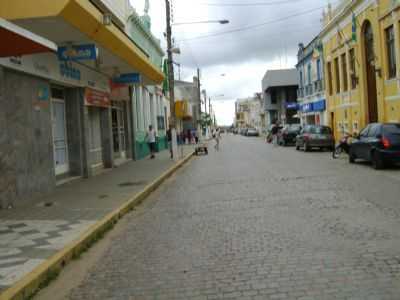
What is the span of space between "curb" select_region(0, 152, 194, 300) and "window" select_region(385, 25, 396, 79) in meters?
16.7

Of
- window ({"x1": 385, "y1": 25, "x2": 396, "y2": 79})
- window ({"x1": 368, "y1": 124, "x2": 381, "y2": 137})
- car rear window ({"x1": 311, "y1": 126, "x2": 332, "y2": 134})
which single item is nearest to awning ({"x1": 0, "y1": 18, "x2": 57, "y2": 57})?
window ({"x1": 368, "y1": 124, "x2": 381, "y2": 137})

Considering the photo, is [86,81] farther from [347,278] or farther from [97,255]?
[347,278]

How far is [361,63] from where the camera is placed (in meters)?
27.2

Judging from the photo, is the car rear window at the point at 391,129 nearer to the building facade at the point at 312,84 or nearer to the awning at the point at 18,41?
the awning at the point at 18,41

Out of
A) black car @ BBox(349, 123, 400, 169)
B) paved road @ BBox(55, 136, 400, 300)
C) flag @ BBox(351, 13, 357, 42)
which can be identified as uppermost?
flag @ BBox(351, 13, 357, 42)

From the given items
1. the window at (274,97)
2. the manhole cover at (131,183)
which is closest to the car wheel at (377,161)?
the manhole cover at (131,183)

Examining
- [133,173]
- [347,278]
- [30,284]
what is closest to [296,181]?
[133,173]

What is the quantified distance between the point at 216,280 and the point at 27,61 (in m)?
8.43

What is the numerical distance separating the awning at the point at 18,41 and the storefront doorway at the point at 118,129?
14.7 meters

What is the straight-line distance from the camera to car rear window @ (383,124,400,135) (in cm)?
1567

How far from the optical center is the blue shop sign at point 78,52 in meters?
12.7

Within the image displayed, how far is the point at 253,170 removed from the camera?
57.8 feet

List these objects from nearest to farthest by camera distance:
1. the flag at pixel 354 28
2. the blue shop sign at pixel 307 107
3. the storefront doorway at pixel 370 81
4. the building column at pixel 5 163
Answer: the building column at pixel 5 163 < the storefront doorway at pixel 370 81 < the flag at pixel 354 28 < the blue shop sign at pixel 307 107

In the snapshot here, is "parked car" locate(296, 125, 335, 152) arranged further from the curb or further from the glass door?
the curb
